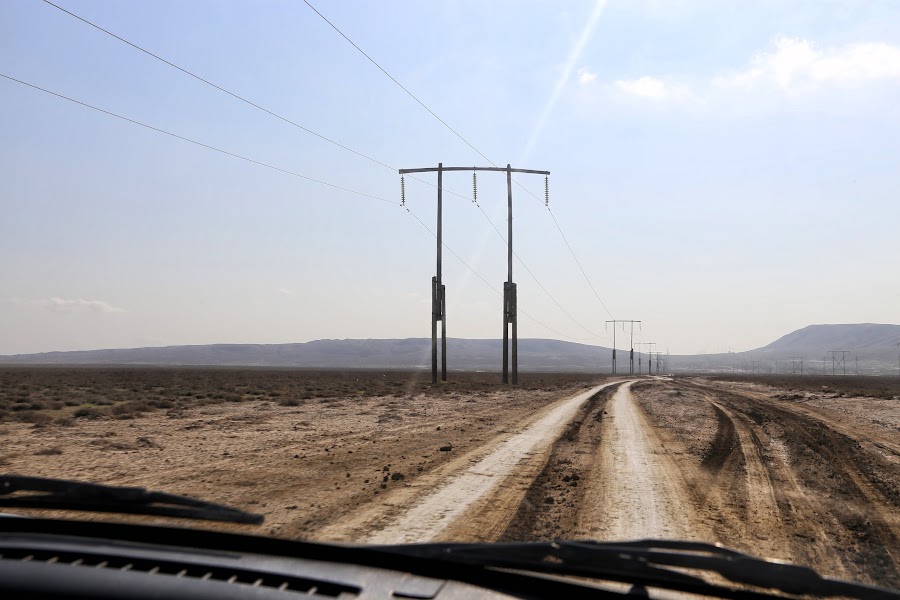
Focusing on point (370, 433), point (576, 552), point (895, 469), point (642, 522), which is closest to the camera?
point (576, 552)

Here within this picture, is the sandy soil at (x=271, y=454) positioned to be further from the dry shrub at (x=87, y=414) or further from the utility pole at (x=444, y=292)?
the utility pole at (x=444, y=292)

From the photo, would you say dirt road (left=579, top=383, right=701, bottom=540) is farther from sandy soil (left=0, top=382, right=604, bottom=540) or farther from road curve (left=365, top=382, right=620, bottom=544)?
sandy soil (left=0, top=382, right=604, bottom=540)

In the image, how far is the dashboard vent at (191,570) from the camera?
2686 millimetres

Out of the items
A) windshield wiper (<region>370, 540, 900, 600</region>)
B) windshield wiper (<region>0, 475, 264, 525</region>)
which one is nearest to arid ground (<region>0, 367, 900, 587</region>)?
windshield wiper (<region>0, 475, 264, 525</region>)

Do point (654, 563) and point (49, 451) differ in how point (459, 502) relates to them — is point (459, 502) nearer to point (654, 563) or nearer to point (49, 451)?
point (654, 563)

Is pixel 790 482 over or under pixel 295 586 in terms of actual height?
under

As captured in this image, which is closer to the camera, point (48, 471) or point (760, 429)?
point (48, 471)

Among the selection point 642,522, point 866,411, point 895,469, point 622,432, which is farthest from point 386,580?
point 866,411

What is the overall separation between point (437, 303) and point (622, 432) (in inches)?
1053

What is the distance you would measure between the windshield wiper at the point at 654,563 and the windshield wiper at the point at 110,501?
1056mm

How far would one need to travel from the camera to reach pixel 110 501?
151 inches

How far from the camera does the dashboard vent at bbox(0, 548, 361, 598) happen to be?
2.69m

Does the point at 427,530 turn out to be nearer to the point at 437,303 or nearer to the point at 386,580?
the point at 386,580

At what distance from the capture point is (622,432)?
16.4 metres
